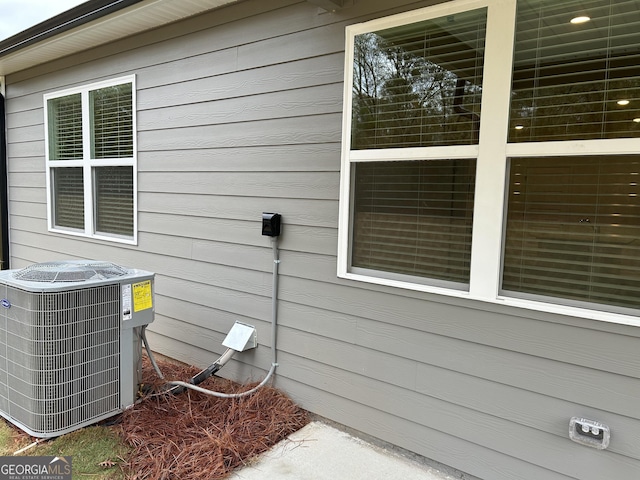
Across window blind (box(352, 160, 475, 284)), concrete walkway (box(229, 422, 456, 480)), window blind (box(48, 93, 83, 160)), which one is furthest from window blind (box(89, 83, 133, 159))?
concrete walkway (box(229, 422, 456, 480))

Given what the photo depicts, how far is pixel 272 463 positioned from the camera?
2.17 meters

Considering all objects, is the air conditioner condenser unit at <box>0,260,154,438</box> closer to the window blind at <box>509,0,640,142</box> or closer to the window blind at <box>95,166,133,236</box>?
the window blind at <box>95,166,133,236</box>

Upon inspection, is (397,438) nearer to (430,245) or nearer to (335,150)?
(430,245)

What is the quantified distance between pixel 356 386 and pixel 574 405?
1.08 m

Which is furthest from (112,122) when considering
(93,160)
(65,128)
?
(65,128)

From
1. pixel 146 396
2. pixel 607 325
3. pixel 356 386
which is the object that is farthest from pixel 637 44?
pixel 146 396

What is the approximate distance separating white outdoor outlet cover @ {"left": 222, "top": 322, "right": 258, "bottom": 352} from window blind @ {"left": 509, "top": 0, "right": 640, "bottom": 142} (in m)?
1.99

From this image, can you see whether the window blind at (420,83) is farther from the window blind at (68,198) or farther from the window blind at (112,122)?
the window blind at (68,198)

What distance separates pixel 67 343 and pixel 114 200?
203cm

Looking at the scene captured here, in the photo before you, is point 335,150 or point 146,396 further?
point 146,396

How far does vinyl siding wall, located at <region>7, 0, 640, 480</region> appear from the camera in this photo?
183 cm

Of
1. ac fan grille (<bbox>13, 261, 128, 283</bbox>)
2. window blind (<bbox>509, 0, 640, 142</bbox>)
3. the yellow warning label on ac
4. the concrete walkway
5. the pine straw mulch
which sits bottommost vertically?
the concrete walkway

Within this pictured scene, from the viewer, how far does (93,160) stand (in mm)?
4035

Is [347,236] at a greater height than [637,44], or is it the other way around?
[637,44]
